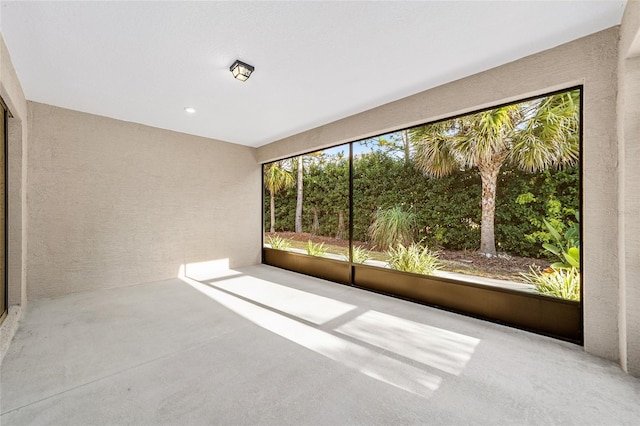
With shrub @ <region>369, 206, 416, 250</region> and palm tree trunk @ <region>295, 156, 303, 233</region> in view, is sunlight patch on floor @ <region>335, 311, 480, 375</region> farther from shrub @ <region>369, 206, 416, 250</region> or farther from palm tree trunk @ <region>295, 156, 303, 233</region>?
palm tree trunk @ <region>295, 156, 303, 233</region>

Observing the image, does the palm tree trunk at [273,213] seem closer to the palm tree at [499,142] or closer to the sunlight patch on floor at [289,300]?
the sunlight patch on floor at [289,300]

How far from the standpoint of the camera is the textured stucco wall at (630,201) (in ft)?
5.91

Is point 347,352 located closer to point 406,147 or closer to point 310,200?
point 406,147

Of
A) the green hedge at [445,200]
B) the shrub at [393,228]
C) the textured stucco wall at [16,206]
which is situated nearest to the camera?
the textured stucco wall at [16,206]

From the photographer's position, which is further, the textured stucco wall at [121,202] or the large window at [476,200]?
the large window at [476,200]

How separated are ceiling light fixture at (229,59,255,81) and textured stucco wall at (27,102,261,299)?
2512 mm

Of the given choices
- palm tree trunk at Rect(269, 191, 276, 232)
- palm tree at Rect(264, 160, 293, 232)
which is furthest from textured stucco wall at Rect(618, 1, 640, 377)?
palm tree trunk at Rect(269, 191, 276, 232)

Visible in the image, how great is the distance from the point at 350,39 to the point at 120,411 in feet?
9.70

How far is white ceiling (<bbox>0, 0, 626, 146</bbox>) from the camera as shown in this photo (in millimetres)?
1823

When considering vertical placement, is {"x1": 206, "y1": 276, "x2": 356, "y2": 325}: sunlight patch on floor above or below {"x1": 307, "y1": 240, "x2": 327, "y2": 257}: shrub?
below

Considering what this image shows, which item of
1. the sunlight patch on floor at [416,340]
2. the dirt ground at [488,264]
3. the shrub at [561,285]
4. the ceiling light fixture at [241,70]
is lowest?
the sunlight patch on floor at [416,340]

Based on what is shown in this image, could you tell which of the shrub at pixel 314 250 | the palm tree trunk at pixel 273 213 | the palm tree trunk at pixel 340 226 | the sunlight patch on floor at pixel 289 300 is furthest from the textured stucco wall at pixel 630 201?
the palm tree trunk at pixel 273 213

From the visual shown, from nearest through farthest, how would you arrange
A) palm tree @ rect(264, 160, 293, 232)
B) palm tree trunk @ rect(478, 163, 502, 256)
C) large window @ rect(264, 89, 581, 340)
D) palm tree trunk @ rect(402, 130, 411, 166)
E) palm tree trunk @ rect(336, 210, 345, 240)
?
large window @ rect(264, 89, 581, 340) → palm tree trunk @ rect(478, 163, 502, 256) → palm tree trunk @ rect(402, 130, 411, 166) → palm tree @ rect(264, 160, 293, 232) → palm tree trunk @ rect(336, 210, 345, 240)

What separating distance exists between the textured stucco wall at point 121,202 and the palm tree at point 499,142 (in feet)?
12.6
